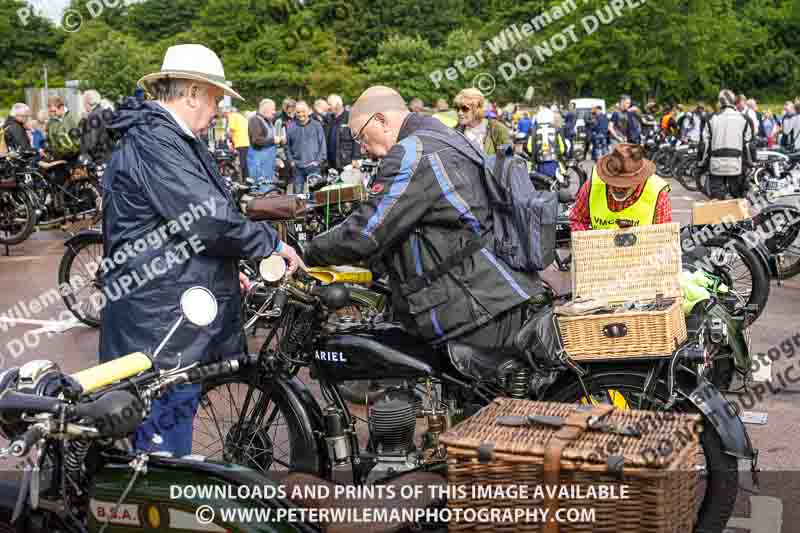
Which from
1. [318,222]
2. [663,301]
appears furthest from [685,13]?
[663,301]

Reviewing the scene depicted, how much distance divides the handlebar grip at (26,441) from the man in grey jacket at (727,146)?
41.3 feet

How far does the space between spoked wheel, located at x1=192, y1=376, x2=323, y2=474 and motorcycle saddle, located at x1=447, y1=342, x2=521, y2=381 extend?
0.69m

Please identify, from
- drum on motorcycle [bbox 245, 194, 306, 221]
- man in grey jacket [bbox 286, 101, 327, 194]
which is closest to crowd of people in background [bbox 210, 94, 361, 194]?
man in grey jacket [bbox 286, 101, 327, 194]

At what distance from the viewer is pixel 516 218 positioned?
4.33m

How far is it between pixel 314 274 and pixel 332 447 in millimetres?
743

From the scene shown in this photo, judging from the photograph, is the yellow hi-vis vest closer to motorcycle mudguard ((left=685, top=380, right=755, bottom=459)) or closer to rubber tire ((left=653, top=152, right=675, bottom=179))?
motorcycle mudguard ((left=685, top=380, right=755, bottom=459))

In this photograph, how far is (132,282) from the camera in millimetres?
4004

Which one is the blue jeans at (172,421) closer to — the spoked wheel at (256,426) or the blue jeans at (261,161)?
the spoked wheel at (256,426)

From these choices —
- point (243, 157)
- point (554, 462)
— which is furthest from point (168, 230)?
point (243, 157)

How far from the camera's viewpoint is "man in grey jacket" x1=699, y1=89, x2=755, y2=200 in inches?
544

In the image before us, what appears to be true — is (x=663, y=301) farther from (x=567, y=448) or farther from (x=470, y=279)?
(x=567, y=448)

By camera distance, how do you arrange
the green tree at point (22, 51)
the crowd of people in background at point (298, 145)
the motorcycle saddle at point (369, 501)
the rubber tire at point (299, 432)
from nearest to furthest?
the motorcycle saddle at point (369, 501), the rubber tire at point (299, 432), the crowd of people in background at point (298, 145), the green tree at point (22, 51)

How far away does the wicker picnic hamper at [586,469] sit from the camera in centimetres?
299

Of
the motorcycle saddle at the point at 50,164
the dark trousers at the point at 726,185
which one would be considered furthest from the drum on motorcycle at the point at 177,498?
the motorcycle saddle at the point at 50,164
